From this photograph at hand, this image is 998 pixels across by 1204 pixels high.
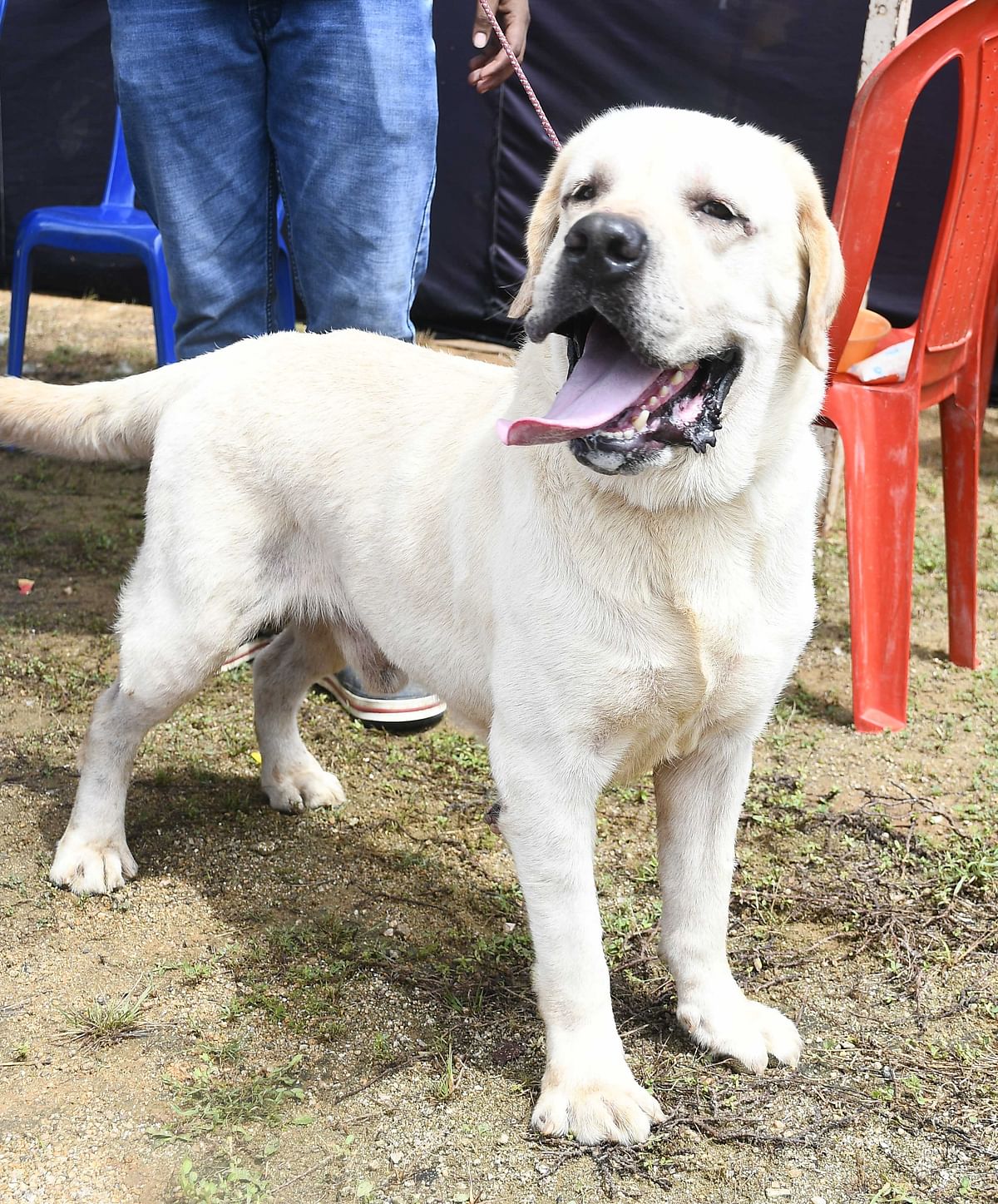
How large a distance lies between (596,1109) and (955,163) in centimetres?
287

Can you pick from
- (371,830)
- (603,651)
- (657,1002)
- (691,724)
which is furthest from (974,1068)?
(371,830)

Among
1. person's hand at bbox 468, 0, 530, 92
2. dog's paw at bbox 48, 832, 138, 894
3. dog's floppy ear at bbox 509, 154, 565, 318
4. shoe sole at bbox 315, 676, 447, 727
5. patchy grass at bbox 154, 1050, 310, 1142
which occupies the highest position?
person's hand at bbox 468, 0, 530, 92

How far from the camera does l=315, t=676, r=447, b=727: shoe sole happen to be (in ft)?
11.6

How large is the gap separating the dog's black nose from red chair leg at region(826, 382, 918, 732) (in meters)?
1.93

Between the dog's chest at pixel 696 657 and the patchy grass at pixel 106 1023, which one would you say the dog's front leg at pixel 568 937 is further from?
the patchy grass at pixel 106 1023

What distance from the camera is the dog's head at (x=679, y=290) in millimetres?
1832

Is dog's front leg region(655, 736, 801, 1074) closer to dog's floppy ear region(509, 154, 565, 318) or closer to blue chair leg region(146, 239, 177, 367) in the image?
dog's floppy ear region(509, 154, 565, 318)

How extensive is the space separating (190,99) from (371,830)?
1.90 metres

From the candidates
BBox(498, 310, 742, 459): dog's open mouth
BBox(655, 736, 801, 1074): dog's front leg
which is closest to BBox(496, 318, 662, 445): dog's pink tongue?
BBox(498, 310, 742, 459): dog's open mouth

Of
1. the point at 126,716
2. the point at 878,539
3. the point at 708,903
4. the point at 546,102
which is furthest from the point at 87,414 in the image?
the point at 546,102

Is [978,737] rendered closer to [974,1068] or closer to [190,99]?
[974,1068]

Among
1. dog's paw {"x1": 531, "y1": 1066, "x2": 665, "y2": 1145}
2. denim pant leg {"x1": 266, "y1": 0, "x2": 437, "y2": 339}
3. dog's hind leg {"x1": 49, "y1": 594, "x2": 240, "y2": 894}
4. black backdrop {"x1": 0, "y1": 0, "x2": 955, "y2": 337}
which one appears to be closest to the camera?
dog's paw {"x1": 531, "y1": 1066, "x2": 665, "y2": 1145}

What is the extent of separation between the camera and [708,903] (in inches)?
91.7

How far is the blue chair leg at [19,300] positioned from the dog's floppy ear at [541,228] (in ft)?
13.6
